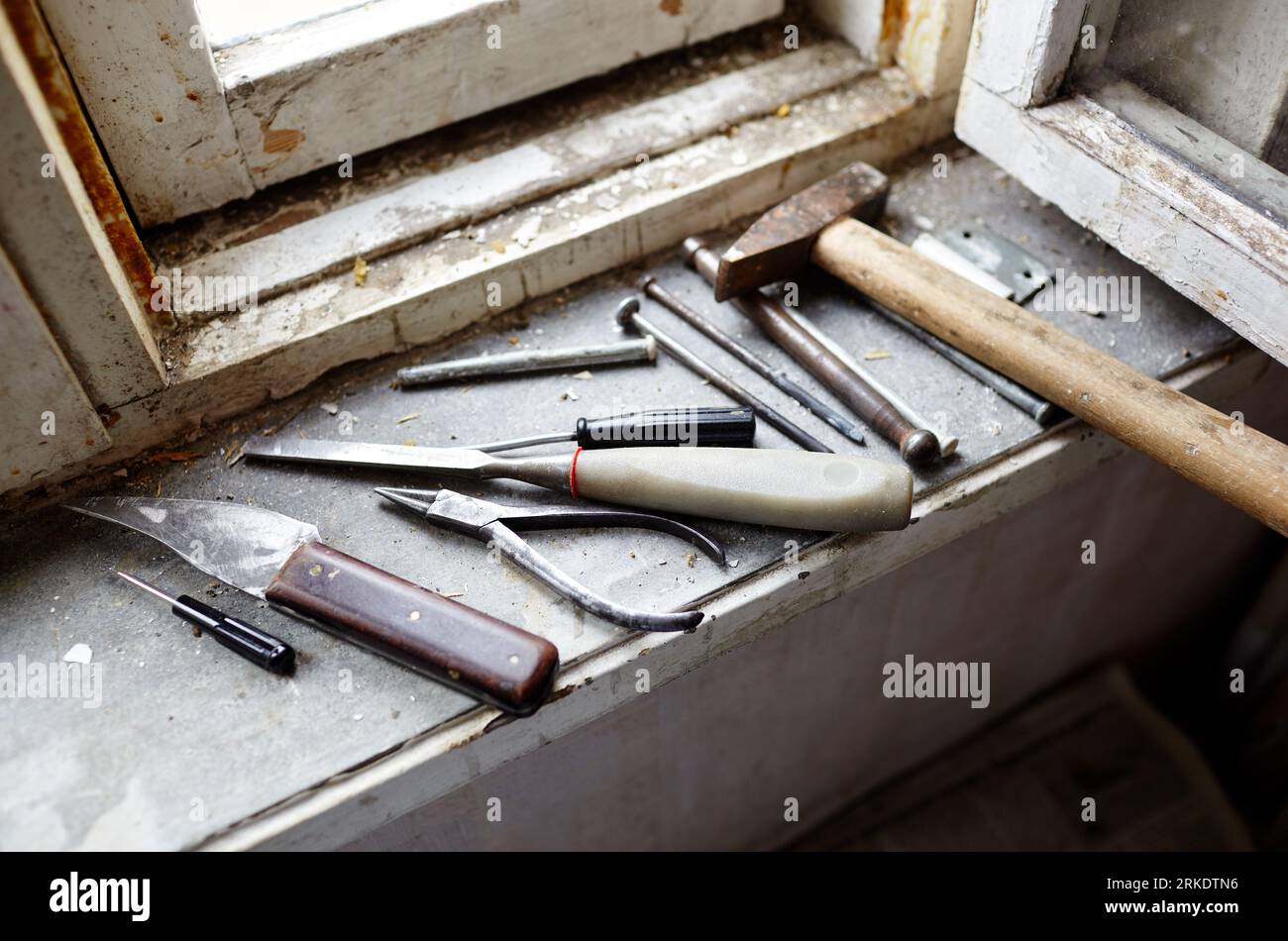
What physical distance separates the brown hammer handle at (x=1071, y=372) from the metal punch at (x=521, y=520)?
35cm

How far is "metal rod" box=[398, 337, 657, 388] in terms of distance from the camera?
1.07 m

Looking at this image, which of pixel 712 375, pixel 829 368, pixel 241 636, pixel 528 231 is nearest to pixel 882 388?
pixel 829 368

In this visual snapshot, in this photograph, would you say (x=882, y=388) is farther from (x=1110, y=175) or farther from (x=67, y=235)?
(x=67, y=235)

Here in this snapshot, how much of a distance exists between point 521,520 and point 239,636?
0.87 feet

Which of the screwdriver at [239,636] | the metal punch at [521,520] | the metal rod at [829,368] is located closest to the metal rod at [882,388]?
the metal rod at [829,368]

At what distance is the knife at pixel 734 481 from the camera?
90 centimetres

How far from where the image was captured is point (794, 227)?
1.09 meters

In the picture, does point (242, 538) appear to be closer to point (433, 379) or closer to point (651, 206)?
point (433, 379)
